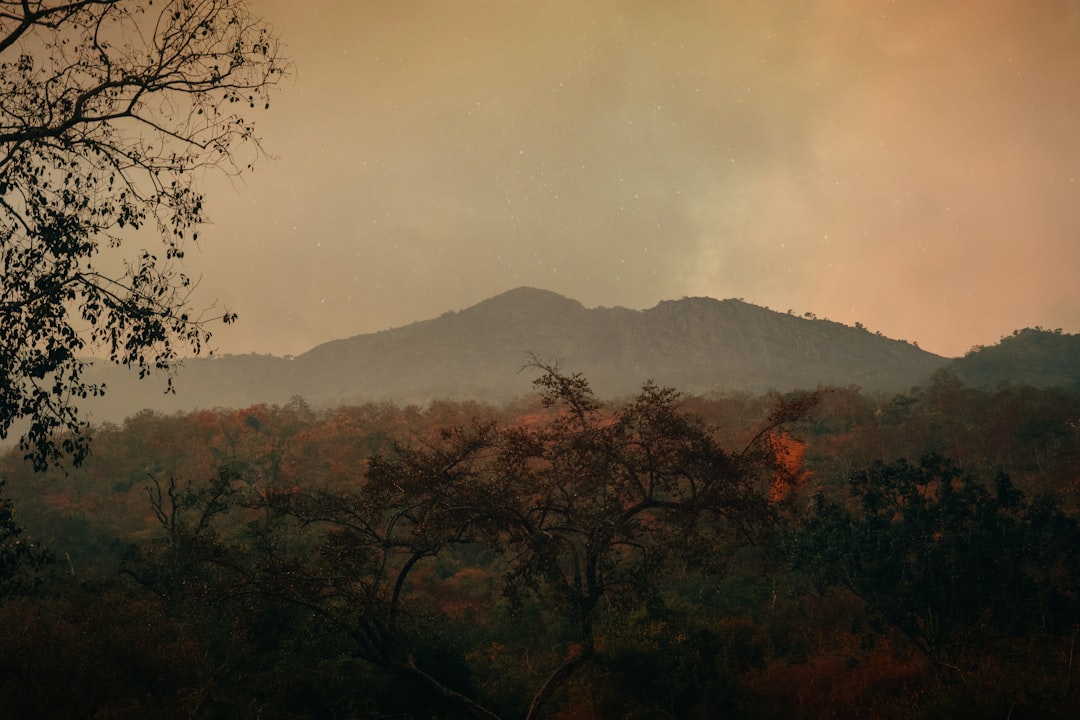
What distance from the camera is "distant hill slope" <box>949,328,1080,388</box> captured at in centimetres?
8431

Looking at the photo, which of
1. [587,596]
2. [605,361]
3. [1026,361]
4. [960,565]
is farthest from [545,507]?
[605,361]

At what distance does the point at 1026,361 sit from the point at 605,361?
3639 inches

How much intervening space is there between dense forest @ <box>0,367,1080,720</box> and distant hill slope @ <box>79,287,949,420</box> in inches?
4052

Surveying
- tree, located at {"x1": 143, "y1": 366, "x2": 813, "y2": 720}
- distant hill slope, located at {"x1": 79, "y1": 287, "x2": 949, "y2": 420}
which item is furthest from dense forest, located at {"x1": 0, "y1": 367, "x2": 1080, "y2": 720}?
distant hill slope, located at {"x1": 79, "y1": 287, "x2": 949, "y2": 420}

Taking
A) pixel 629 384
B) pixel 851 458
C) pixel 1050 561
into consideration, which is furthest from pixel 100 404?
pixel 1050 561

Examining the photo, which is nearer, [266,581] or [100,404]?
[266,581]

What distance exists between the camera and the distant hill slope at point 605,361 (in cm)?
14425

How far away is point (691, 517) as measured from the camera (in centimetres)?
1414

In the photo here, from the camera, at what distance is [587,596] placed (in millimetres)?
14508

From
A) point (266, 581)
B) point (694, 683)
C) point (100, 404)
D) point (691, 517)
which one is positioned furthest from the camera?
point (100, 404)

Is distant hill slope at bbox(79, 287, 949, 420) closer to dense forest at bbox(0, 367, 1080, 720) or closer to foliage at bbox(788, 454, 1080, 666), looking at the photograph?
dense forest at bbox(0, 367, 1080, 720)

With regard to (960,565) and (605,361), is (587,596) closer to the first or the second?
(960,565)

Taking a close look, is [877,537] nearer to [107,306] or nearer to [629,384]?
[107,306]

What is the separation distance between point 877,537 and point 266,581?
1802cm
